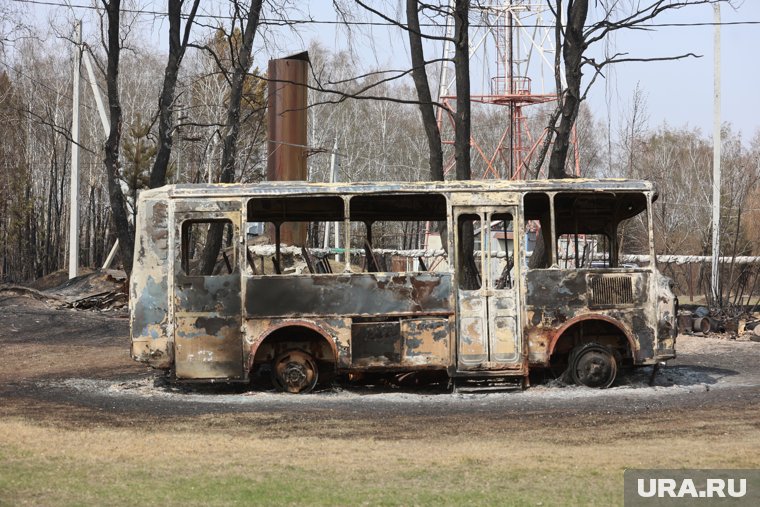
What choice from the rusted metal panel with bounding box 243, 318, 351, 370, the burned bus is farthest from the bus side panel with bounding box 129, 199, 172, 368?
the rusted metal panel with bounding box 243, 318, 351, 370

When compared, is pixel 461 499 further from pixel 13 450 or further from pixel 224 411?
pixel 224 411

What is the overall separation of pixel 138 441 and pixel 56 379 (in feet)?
20.1

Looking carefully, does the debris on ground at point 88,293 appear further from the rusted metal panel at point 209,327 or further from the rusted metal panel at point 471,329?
the rusted metal panel at point 471,329

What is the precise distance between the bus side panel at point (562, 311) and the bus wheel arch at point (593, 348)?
73mm

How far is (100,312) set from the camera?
25656 millimetres

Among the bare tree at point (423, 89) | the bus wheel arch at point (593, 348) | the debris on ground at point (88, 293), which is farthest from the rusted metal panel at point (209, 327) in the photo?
the debris on ground at point (88, 293)

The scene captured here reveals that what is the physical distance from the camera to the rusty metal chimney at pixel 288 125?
27875mm

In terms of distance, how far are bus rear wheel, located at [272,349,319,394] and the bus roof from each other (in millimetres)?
2225

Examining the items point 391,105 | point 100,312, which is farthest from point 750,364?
point 391,105

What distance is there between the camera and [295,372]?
1371 cm

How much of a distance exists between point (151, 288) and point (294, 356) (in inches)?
83.9

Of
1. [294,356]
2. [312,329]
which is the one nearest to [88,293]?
[294,356]

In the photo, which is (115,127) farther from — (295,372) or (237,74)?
(295,372)

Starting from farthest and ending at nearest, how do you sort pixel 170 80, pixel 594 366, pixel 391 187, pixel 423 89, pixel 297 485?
pixel 170 80
pixel 423 89
pixel 594 366
pixel 391 187
pixel 297 485
